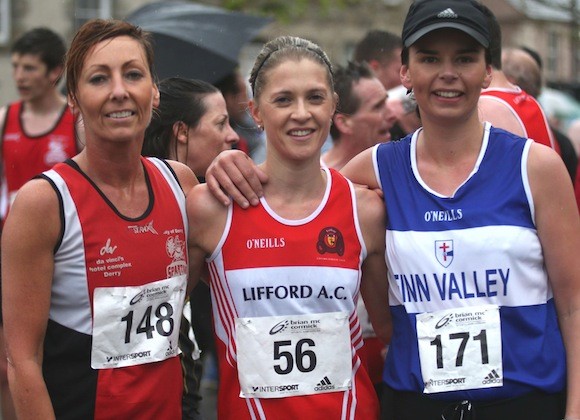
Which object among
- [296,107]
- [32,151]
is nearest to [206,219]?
[296,107]

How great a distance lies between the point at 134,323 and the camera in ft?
11.1

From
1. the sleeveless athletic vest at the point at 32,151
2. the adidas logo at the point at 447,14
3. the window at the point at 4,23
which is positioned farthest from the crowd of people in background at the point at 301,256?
the window at the point at 4,23

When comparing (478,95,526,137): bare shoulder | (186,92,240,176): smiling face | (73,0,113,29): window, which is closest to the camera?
(478,95,526,137): bare shoulder

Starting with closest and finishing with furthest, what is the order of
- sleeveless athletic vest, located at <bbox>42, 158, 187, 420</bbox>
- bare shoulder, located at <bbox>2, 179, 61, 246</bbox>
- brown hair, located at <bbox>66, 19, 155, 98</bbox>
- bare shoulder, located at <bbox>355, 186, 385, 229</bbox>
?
bare shoulder, located at <bbox>2, 179, 61, 246</bbox> → sleeveless athletic vest, located at <bbox>42, 158, 187, 420</bbox> → brown hair, located at <bbox>66, 19, 155, 98</bbox> → bare shoulder, located at <bbox>355, 186, 385, 229</bbox>

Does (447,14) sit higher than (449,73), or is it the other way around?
(447,14)

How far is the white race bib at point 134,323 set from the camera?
334cm

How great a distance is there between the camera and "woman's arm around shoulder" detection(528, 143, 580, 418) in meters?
3.38

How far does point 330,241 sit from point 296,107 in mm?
488

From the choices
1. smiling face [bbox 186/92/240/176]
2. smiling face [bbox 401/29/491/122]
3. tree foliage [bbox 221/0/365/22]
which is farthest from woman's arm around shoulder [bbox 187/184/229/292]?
tree foliage [bbox 221/0/365/22]

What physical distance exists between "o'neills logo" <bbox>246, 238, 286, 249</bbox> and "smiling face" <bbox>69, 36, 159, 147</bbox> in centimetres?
55

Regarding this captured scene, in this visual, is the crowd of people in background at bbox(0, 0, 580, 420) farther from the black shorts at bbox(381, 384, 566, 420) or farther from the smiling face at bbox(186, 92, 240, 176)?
the smiling face at bbox(186, 92, 240, 176)

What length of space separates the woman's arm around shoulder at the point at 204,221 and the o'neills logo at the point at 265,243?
13 cm

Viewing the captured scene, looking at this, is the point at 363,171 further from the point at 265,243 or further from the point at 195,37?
the point at 195,37

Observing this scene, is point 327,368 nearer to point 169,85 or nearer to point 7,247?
point 7,247
